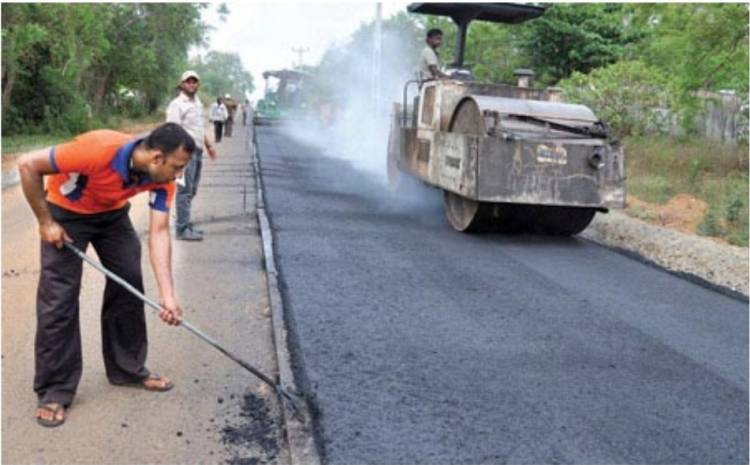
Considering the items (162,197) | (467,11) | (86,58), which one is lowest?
(162,197)

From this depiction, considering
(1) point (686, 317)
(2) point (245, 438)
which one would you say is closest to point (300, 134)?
(1) point (686, 317)

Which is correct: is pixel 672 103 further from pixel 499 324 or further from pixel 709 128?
pixel 499 324

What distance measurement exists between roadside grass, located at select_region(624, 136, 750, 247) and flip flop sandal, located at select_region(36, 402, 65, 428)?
7236 millimetres

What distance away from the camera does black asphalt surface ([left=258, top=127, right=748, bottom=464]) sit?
3.45 metres

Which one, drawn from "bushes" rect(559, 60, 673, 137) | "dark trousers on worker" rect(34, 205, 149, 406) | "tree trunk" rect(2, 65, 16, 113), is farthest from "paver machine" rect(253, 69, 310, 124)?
"dark trousers on worker" rect(34, 205, 149, 406)

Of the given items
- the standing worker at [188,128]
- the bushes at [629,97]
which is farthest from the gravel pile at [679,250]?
the bushes at [629,97]

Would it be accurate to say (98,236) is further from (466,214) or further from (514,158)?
(466,214)

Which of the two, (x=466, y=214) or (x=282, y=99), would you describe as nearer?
(x=466, y=214)

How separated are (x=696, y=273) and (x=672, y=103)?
8.08m

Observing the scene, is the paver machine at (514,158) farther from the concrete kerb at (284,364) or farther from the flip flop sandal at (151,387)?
the flip flop sandal at (151,387)

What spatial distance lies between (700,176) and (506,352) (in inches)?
364

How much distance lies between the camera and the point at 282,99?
114 ft

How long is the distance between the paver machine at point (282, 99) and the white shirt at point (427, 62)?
24.3 meters

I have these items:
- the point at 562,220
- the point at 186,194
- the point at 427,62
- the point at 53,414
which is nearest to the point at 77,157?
the point at 53,414
